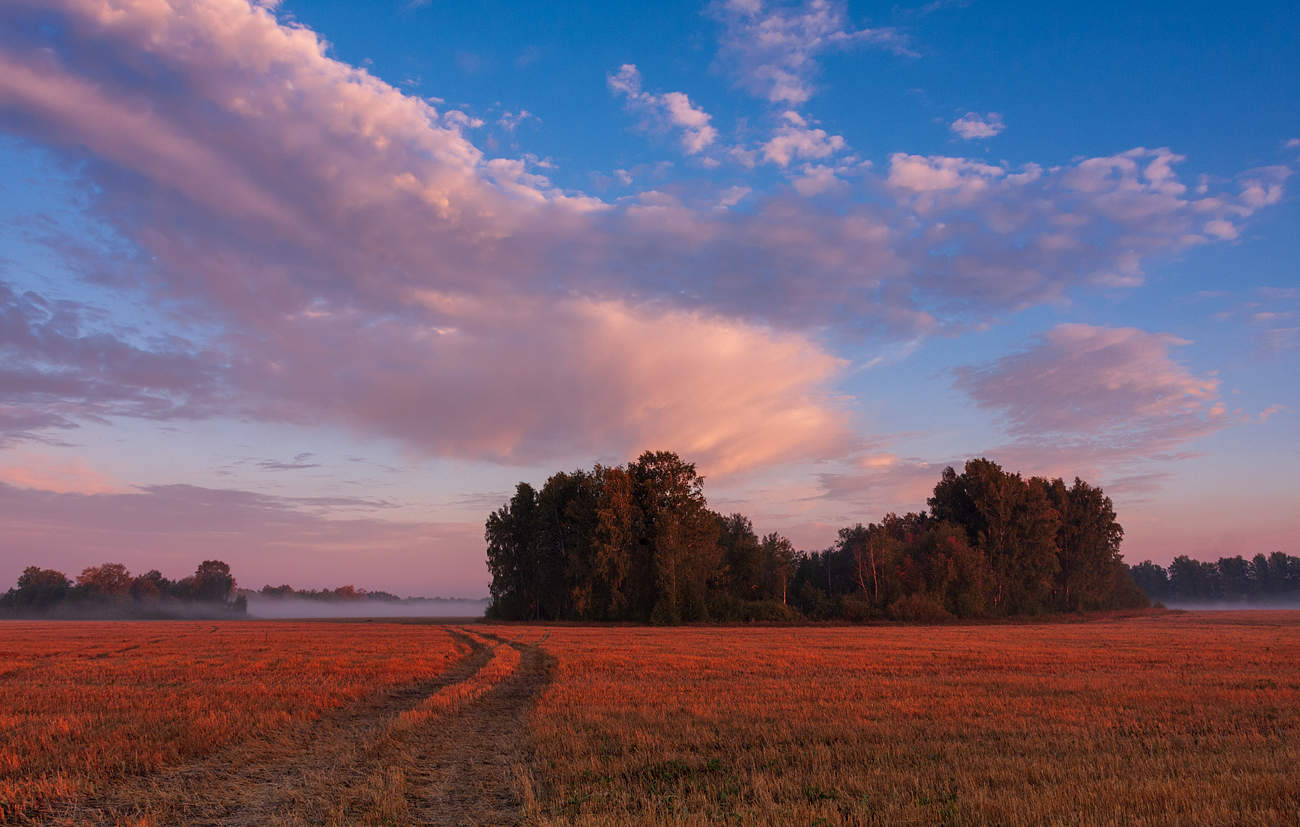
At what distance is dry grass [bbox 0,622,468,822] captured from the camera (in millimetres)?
11742

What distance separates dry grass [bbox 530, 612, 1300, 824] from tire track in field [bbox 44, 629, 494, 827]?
2727mm

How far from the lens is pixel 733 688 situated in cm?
2078

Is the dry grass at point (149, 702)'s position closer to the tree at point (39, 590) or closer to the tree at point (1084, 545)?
the tree at point (1084, 545)

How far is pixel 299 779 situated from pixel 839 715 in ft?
36.0

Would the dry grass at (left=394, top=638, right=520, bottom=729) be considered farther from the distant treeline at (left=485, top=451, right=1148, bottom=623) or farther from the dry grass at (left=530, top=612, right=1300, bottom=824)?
the distant treeline at (left=485, top=451, right=1148, bottom=623)

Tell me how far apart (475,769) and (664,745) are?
A: 3.39 m

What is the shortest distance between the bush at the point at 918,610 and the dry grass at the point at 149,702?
58.1m

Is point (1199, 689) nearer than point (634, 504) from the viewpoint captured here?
Yes

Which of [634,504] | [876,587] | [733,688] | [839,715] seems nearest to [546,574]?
[634,504]

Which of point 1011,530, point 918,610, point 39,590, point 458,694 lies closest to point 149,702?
point 458,694

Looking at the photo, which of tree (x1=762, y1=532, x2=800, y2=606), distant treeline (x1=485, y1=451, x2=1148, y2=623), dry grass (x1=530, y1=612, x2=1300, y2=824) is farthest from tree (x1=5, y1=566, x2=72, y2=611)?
dry grass (x1=530, y1=612, x2=1300, y2=824)

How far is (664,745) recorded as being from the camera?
12.9 metres

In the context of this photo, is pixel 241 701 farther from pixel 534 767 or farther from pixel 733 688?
pixel 733 688

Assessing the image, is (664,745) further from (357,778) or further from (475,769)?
(357,778)
